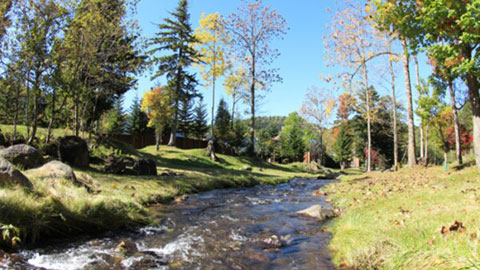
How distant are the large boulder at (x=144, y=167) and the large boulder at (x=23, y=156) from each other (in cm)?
451

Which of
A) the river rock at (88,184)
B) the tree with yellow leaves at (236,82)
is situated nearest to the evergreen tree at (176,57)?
the tree with yellow leaves at (236,82)

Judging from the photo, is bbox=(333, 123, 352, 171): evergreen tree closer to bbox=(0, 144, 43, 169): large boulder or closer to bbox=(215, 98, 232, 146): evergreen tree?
bbox=(215, 98, 232, 146): evergreen tree

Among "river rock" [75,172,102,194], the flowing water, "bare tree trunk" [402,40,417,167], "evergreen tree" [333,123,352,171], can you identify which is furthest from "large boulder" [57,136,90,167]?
"evergreen tree" [333,123,352,171]

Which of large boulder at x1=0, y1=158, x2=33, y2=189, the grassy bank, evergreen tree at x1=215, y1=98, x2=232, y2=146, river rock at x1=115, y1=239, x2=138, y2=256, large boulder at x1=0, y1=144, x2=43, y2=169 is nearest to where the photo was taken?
the grassy bank

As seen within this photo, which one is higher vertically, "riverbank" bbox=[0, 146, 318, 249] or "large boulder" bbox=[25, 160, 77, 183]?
"large boulder" bbox=[25, 160, 77, 183]

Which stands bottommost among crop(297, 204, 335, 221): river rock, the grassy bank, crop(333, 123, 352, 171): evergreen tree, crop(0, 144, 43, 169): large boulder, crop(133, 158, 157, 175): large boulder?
crop(297, 204, 335, 221): river rock

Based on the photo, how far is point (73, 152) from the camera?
13438 millimetres

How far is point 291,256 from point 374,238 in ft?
4.14

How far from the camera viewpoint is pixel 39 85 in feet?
42.8

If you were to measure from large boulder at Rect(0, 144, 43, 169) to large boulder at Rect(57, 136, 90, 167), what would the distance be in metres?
3.44

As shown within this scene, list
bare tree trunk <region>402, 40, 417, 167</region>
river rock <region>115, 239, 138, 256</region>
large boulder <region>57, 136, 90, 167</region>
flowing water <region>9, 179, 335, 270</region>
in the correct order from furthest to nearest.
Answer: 1. bare tree trunk <region>402, 40, 417, 167</region>
2. large boulder <region>57, 136, 90, 167</region>
3. river rock <region>115, 239, 138, 256</region>
4. flowing water <region>9, 179, 335, 270</region>

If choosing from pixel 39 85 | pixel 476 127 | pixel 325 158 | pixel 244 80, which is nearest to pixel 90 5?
pixel 39 85

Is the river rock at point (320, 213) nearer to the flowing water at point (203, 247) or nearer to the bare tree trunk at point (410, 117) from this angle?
the flowing water at point (203, 247)

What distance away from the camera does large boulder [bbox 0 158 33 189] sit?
5.83 m
